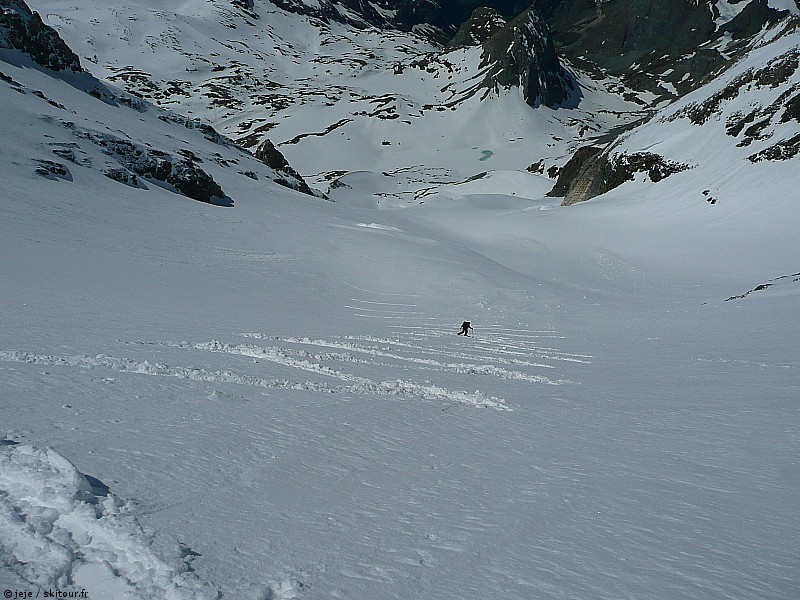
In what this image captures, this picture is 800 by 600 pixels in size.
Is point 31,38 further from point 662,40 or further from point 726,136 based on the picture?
point 662,40

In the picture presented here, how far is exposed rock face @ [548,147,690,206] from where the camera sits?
1332 inches

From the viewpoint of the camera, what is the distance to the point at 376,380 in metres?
6.20

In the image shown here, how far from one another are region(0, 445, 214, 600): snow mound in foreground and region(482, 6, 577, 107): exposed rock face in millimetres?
114575

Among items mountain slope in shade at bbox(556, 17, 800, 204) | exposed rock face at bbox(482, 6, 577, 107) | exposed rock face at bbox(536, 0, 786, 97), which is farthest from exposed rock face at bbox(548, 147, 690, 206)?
exposed rock face at bbox(536, 0, 786, 97)

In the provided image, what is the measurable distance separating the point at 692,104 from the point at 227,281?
126 ft

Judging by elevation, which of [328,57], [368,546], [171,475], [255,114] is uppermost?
[328,57]

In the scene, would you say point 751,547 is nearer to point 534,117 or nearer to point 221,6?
point 534,117

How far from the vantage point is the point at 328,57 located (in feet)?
553

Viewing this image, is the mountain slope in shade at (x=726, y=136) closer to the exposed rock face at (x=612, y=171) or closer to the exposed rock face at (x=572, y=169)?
the exposed rock face at (x=612, y=171)

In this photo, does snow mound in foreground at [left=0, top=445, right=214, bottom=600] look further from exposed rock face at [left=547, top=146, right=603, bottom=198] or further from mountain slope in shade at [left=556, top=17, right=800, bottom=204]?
exposed rock face at [left=547, top=146, right=603, bottom=198]

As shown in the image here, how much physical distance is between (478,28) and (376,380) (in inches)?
7032

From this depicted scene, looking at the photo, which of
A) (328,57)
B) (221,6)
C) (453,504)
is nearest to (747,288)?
(453,504)

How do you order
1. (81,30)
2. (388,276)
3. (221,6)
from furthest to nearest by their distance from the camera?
(221,6), (81,30), (388,276)

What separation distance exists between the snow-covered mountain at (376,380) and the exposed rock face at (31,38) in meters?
0.17
